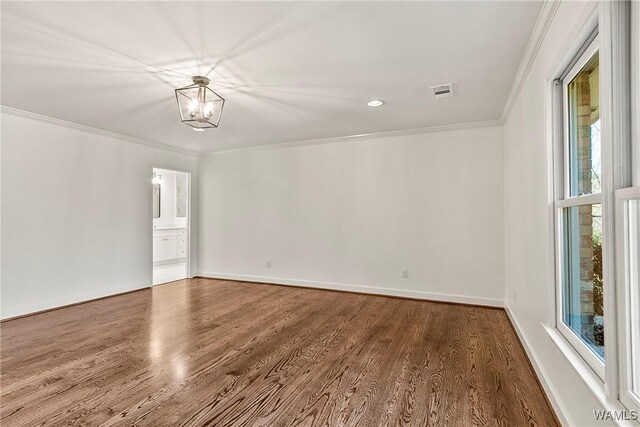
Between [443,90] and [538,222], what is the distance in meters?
1.55

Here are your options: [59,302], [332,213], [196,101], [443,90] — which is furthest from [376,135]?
[59,302]

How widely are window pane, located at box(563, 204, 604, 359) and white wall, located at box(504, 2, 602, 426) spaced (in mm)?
103

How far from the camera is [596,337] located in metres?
1.44

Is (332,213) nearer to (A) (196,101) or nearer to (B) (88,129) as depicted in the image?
(A) (196,101)

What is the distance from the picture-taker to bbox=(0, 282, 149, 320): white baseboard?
11.7 feet

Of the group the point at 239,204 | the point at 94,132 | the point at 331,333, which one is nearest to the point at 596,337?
the point at 331,333

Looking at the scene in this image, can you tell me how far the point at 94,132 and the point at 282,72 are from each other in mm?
3361

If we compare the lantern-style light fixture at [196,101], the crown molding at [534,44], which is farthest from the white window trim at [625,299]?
the lantern-style light fixture at [196,101]

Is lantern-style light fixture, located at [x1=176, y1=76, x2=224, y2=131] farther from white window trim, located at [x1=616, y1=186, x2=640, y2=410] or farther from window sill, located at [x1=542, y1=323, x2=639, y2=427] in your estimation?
window sill, located at [x1=542, y1=323, x2=639, y2=427]

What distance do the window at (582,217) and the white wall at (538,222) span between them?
3.4 inches

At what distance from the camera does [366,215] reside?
15.5 ft

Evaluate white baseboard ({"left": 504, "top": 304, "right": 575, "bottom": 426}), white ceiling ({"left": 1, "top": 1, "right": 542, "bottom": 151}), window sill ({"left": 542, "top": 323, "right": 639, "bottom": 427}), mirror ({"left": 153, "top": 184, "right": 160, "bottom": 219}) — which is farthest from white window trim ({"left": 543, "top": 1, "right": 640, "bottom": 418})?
mirror ({"left": 153, "top": 184, "right": 160, "bottom": 219})

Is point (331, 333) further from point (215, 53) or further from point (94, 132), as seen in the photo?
point (94, 132)

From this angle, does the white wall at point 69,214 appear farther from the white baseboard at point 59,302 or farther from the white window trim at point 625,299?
the white window trim at point 625,299
